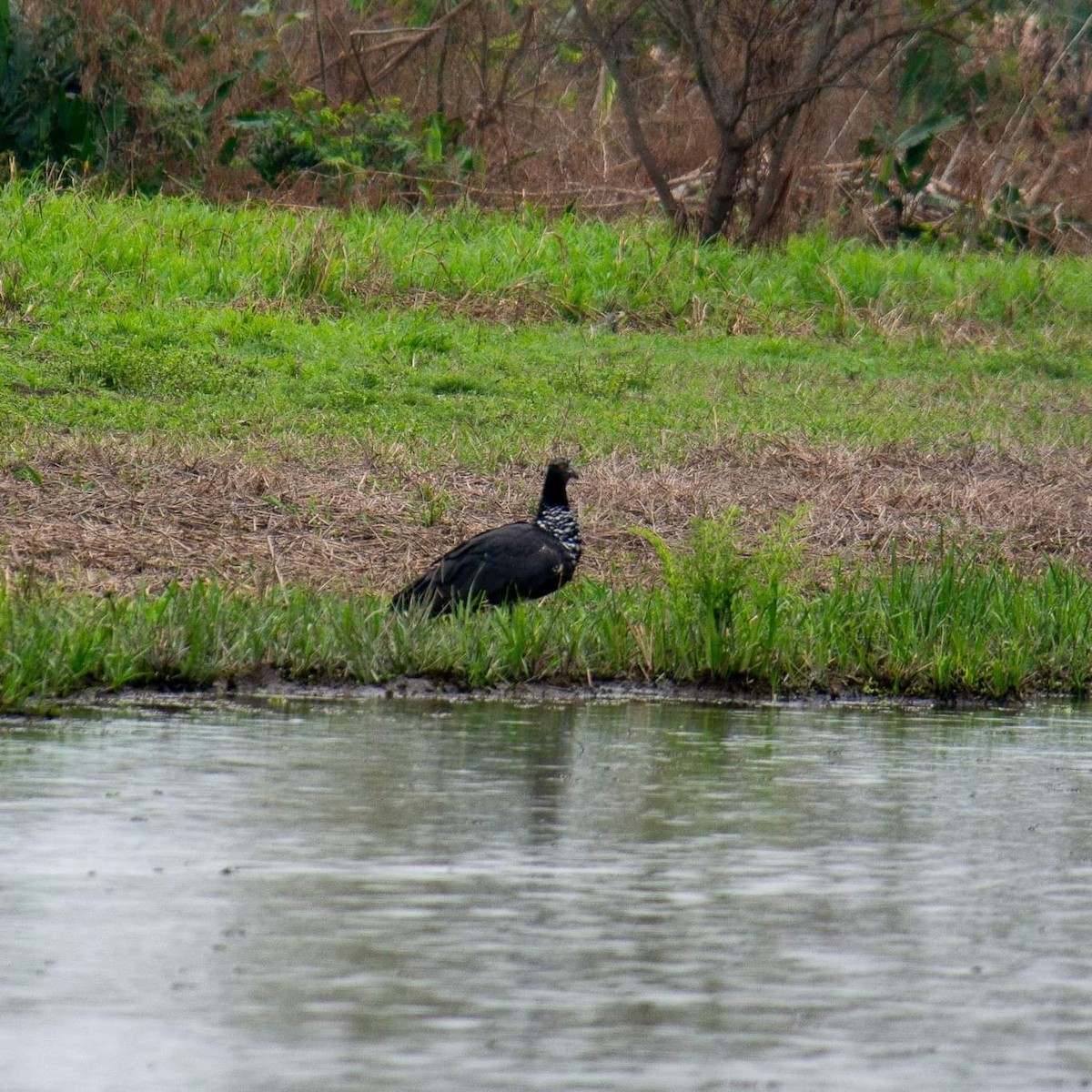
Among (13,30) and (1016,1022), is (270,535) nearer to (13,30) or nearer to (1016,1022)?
(1016,1022)

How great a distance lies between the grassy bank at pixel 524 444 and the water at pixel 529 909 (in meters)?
1.05

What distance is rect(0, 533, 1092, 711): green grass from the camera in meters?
6.95

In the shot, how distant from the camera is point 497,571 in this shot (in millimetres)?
8070

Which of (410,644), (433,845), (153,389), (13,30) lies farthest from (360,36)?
(433,845)

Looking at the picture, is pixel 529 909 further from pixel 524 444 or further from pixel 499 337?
pixel 499 337

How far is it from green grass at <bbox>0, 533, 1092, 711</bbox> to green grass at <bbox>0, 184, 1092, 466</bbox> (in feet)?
12.5

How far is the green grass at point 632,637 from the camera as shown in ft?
22.8

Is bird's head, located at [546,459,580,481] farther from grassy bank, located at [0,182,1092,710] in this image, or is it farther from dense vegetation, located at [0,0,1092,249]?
dense vegetation, located at [0,0,1092,249]

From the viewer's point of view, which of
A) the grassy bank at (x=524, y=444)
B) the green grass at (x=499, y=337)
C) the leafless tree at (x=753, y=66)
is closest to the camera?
the grassy bank at (x=524, y=444)

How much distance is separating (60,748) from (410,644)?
1.66m

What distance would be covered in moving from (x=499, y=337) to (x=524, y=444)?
12.3 feet

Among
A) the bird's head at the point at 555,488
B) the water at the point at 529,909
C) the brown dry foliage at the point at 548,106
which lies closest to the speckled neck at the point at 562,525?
the bird's head at the point at 555,488

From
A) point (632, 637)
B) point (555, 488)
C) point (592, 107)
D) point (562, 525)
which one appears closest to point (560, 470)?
point (555, 488)

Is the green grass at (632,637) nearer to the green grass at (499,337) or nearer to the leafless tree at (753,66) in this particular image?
the green grass at (499,337)
